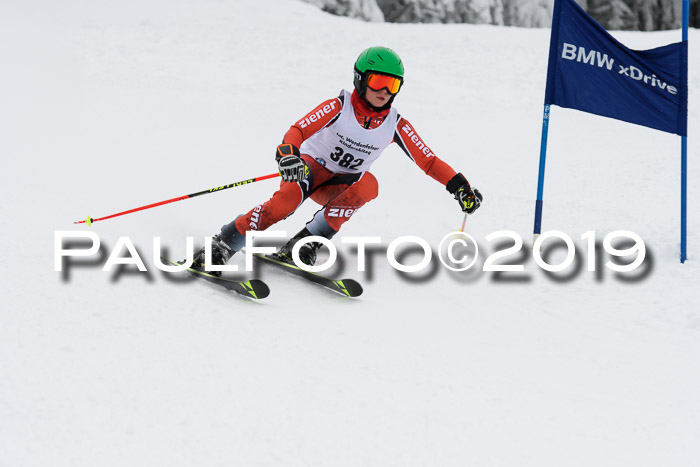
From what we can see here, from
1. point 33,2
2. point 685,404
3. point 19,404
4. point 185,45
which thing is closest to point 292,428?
point 19,404

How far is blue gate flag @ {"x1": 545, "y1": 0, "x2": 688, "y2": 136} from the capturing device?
5184 millimetres

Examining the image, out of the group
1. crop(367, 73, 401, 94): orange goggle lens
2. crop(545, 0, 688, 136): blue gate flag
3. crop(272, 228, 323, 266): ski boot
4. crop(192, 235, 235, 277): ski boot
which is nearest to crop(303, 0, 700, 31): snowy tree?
crop(545, 0, 688, 136): blue gate flag

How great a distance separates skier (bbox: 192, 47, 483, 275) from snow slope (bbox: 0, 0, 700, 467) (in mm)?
401

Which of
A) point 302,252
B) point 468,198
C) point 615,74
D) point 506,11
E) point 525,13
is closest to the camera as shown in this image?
point 468,198

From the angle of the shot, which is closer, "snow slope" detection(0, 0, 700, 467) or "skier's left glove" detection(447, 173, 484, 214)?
"snow slope" detection(0, 0, 700, 467)

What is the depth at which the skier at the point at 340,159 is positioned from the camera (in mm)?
4469

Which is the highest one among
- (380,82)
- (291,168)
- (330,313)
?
(380,82)

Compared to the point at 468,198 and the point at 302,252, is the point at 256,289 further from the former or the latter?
the point at 468,198

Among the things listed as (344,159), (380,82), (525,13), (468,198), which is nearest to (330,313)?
(344,159)

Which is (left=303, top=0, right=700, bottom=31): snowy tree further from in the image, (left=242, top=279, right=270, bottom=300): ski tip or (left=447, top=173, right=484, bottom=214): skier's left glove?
(left=242, top=279, right=270, bottom=300): ski tip

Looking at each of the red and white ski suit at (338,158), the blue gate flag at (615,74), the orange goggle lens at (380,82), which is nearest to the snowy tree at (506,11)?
the blue gate flag at (615,74)

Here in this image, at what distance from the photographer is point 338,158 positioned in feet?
16.0

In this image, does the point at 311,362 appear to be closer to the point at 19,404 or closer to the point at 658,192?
the point at 19,404

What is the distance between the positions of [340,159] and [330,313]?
1.34 m
